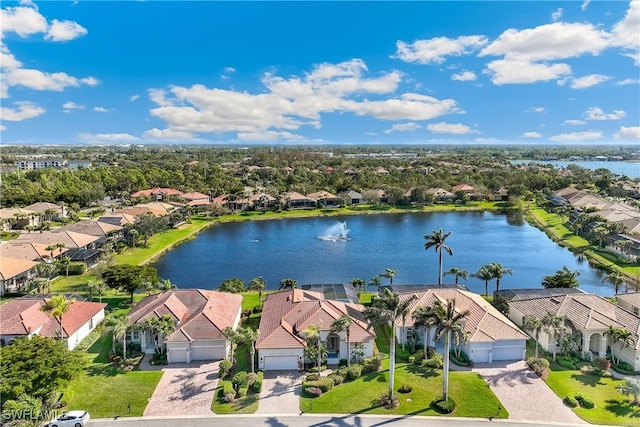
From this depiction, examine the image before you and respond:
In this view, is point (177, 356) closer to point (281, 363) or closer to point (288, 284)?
point (281, 363)

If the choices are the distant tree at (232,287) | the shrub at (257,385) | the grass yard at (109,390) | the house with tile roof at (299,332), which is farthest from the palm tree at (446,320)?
the distant tree at (232,287)

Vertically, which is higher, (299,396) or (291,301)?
(291,301)

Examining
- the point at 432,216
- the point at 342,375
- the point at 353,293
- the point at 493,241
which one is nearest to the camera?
the point at 342,375

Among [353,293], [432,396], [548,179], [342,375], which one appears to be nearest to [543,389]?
[432,396]

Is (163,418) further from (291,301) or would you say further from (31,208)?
(31,208)

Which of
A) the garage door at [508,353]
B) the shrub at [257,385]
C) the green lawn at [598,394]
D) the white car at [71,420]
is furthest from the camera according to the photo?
the garage door at [508,353]

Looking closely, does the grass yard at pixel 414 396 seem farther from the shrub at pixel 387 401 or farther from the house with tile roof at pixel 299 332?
the house with tile roof at pixel 299 332
